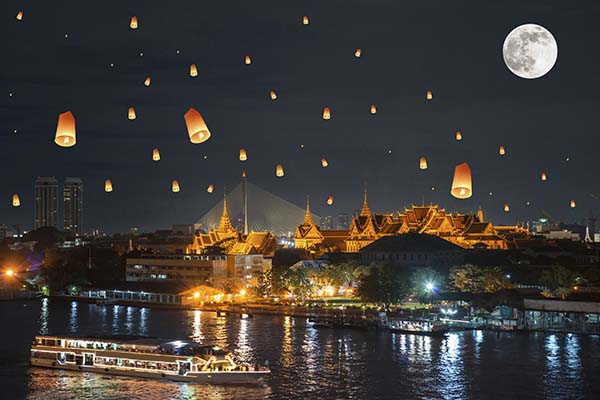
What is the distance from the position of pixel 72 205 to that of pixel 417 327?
122 metres

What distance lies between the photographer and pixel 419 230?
59250 millimetres

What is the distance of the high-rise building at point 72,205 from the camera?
144375 mm

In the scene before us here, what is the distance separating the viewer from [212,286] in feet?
151

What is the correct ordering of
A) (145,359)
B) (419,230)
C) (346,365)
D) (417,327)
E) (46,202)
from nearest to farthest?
(145,359) < (346,365) < (417,327) < (419,230) < (46,202)

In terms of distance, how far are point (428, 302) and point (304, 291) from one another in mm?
6726

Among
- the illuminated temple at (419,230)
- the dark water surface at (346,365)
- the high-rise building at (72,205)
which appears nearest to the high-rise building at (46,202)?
the high-rise building at (72,205)

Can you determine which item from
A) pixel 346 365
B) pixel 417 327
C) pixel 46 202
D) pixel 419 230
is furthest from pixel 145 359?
Result: pixel 46 202

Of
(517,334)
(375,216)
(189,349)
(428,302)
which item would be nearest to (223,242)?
(375,216)

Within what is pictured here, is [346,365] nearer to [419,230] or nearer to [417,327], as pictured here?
[417,327]

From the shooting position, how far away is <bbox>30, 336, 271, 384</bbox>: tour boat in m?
22.3

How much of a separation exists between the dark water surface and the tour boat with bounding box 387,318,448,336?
0.57m

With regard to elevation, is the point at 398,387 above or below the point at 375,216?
below

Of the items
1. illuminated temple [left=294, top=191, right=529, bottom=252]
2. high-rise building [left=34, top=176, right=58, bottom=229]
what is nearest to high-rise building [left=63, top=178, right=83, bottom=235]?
high-rise building [left=34, top=176, right=58, bottom=229]

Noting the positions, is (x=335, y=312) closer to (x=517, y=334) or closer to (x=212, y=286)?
(x=517, y=334)
